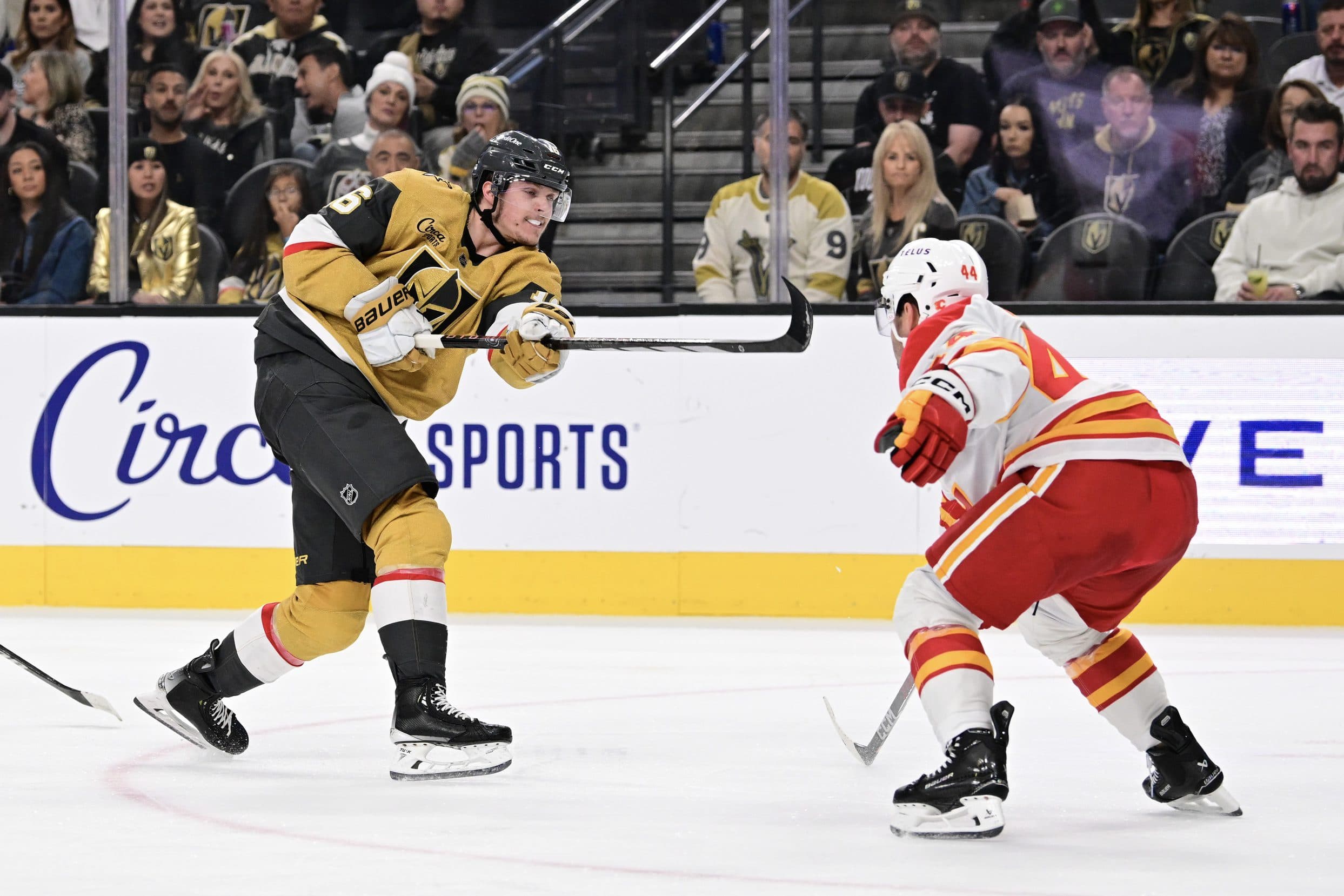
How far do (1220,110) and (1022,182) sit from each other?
0.63m

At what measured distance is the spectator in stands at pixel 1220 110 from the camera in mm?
5391

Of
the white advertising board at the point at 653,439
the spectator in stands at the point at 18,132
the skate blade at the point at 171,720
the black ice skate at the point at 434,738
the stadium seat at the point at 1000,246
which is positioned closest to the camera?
the black ice skate at the point at 434,738

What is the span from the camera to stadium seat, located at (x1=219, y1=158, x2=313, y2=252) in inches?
232

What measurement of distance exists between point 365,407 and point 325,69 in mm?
3170

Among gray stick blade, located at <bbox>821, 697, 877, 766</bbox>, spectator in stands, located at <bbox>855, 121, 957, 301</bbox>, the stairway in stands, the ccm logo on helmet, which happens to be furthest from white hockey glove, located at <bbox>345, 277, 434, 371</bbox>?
spectator in stands, located at <bbox>855, 121, 957, 301</bbox>

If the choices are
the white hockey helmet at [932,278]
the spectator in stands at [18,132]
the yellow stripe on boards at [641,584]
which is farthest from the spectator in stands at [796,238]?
the white hockey helmet at [932,278]

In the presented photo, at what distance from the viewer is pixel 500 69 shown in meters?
5.83

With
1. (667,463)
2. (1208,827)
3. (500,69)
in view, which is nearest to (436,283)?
(1208,827)

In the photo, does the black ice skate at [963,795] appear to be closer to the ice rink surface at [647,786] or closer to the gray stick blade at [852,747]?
the ice rink surface at [647,786]

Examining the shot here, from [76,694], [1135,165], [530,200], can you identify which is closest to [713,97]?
[1135,165]

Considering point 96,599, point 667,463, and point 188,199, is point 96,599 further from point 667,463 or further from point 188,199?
point 667,463

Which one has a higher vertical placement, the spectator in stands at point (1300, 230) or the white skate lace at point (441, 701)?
the spectator in stands at point (1300, 230)

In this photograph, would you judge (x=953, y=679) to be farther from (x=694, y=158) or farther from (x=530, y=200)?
(x=694, y=158)

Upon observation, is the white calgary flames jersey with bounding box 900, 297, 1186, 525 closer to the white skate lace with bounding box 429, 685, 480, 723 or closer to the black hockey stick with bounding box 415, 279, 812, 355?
the black hockey stick with bounding box 415, 279, 812, 355
